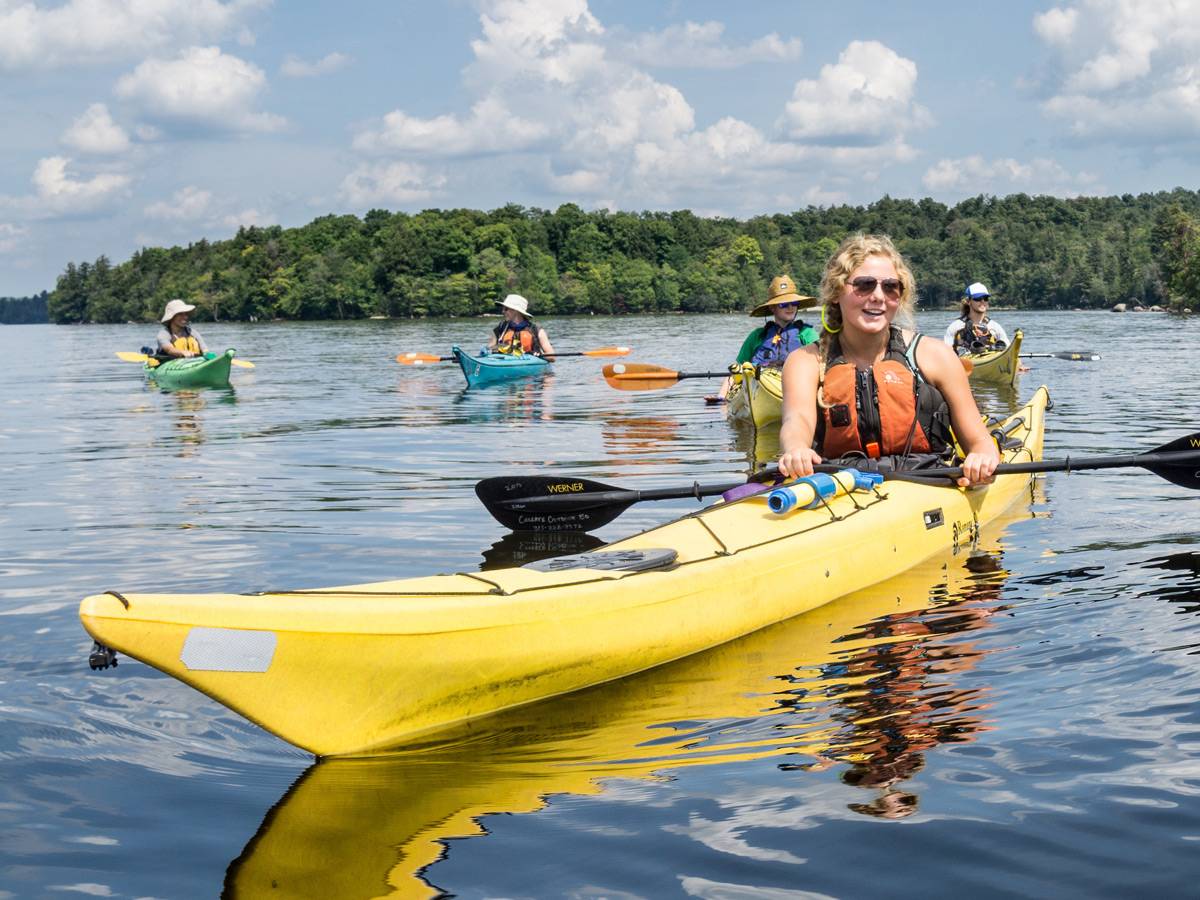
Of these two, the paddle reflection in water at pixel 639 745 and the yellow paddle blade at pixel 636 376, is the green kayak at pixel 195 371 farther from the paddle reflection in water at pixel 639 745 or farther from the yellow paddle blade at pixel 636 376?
the paddle reflection in water at pixel 639 745

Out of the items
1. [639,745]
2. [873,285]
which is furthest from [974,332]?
[639,745]

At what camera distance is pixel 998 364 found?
17.1 metres

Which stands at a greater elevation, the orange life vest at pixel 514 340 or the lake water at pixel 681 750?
the orange life vest at pixel 514 340

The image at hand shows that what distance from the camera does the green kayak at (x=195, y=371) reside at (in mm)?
19828

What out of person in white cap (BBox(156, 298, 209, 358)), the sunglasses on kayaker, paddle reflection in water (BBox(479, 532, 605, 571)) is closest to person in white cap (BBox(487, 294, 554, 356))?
person in white cap (BBox(156, 298, 209, 358))

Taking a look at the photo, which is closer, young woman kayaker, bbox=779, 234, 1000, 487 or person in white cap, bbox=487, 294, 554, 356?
young woman kayaker, bbox=779, 234, 1000, 487

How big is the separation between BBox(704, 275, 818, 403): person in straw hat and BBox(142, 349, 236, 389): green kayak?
1029 cm

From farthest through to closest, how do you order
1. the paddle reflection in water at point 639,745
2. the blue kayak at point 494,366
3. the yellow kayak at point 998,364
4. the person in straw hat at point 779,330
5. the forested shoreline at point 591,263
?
the forested shoreline at point 591,263 < the blue kayak at point 494,366 < the yellow kayak at point 998,364 < the person in straw hat at point 779,330 < the paddle reflection in water at point 639,745

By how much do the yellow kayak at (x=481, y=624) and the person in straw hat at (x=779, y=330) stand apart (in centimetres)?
636

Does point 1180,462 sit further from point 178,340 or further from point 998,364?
point 178,340

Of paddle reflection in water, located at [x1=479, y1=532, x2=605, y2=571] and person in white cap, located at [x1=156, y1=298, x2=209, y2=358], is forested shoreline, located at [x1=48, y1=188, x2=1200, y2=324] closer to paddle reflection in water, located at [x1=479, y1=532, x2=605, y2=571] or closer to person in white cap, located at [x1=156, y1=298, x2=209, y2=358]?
person in white cap, located at [x1=156, y1=298, x2=209, y2=358]

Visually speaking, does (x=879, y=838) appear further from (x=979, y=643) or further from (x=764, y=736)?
(x=979, y=643)

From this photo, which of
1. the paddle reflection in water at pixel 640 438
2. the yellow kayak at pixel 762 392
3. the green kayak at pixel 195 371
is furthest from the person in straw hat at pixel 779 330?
the green kayak at pixel 195 371

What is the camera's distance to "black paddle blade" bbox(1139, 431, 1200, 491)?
686 cm
